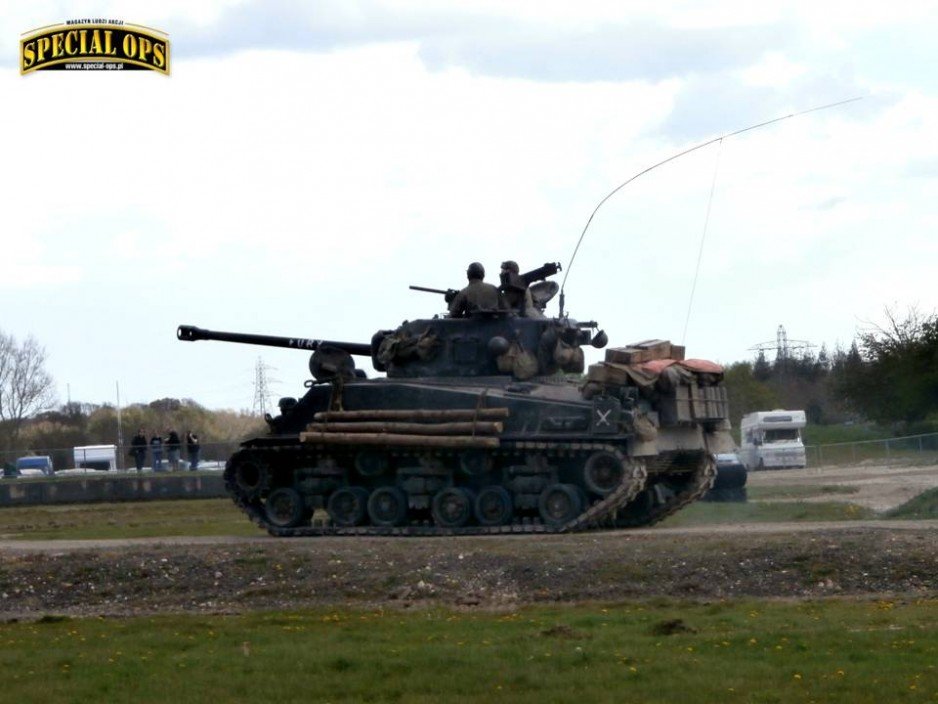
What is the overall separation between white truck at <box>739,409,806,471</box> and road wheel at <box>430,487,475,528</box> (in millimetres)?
36995

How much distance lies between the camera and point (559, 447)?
80.3 ft

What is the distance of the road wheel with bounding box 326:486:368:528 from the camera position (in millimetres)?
26000

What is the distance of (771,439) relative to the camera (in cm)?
6444

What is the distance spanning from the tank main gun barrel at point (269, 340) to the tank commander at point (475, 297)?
1.72 metres

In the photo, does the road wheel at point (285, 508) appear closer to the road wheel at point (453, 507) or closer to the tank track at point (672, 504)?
the road wheel at point (453, 507)

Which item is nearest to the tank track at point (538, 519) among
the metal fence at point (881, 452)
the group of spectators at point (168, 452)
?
the group of spectators at point (168, 452)

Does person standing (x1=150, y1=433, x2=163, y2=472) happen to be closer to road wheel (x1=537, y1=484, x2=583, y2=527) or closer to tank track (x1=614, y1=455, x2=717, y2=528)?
tank track (x1=614, y1=455, x2=717, y2=528)

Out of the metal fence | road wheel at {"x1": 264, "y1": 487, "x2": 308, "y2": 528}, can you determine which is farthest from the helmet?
the metal fence

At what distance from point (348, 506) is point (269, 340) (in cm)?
367

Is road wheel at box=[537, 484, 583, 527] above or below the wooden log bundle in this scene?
below

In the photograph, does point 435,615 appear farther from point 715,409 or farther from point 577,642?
point 715,409

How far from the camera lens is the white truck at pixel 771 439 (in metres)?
60.8

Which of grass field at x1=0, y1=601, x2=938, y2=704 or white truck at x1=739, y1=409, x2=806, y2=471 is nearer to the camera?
grass field at x1=0, y1=601, x2=938, y2=704

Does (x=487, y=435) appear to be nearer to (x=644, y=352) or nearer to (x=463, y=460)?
(x=463, y=460)
